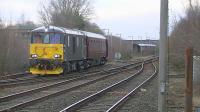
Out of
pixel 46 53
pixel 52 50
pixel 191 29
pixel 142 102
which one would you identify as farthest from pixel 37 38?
pixel 142 102

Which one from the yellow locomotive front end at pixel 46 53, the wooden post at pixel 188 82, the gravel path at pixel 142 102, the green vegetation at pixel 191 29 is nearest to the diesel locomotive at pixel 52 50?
the yellow locomotive front end at pixel 46 53

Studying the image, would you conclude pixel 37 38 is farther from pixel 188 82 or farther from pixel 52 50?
pixel 188 82

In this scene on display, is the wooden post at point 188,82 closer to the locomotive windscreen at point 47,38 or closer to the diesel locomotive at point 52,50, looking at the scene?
the diesel locomotive at point 52,50

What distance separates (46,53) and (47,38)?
985mm

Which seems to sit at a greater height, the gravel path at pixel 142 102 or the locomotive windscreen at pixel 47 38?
the locomotive windscreen at pixel 47 38

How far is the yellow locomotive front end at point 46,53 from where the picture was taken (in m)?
32.6

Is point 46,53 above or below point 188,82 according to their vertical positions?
above

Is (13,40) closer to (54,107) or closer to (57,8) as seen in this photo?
(54,107)

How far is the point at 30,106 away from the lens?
649 inches

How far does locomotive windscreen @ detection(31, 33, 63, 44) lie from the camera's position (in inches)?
1303

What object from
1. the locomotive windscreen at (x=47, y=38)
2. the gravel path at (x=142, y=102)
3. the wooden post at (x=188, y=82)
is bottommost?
the gravel path at (x=142, y=102)

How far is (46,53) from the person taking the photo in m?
33.1

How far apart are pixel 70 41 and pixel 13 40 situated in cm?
645

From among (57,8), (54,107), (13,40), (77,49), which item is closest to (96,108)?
(54,107)
